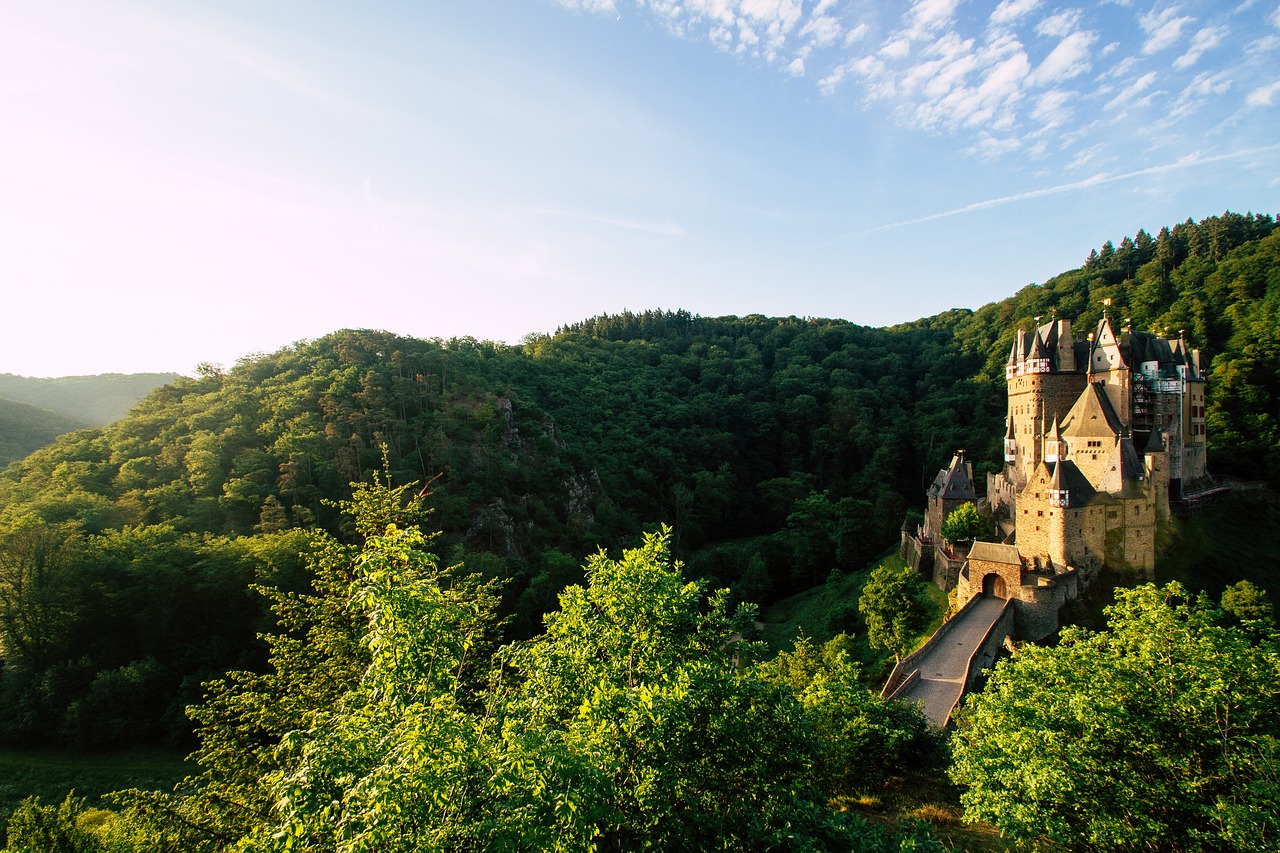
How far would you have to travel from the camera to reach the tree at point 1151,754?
33.1 ft

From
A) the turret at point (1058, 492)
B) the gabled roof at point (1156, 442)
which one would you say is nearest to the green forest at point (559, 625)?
the gabled roof at point (1156, 442)

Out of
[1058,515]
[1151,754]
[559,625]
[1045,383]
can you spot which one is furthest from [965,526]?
[559,625]

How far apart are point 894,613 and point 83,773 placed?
37.4 meters

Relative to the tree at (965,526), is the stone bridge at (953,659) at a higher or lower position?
lower

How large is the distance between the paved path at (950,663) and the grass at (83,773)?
94.6 feet

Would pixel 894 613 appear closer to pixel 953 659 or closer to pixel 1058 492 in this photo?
pixel 953 659

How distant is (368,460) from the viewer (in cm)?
4341

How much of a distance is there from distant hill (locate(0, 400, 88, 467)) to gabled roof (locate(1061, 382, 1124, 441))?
72.2 meters

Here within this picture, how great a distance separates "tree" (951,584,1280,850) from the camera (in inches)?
397

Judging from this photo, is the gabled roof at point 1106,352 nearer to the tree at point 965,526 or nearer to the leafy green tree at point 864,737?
the tree at point 965,526

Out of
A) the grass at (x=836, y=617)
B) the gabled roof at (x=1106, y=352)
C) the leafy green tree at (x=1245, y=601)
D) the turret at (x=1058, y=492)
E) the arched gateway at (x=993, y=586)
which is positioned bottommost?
the grass at (x=836, y=617)

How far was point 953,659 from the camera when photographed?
2442cm

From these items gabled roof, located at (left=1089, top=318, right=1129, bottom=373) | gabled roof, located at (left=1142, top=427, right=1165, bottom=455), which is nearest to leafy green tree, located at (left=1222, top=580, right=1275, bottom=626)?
gabled roof, located at (left=1142, top=427, right=1165, bottom=455)

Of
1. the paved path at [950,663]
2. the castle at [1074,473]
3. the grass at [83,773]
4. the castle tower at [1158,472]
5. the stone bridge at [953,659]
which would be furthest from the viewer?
the castle tower at [1158,472]
